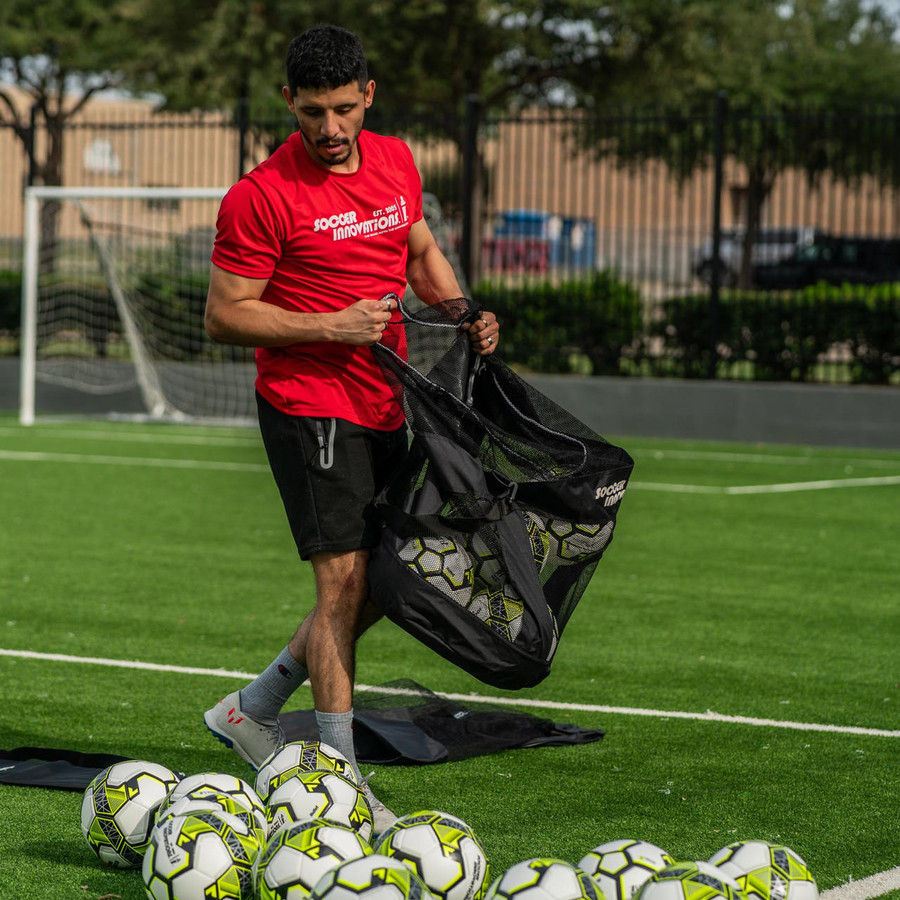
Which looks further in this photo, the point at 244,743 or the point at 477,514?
the point at 244,743

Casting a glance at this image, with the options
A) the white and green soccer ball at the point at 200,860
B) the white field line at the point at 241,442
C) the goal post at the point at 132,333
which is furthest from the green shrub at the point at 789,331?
the white and green soccer ball at the point at 200,860

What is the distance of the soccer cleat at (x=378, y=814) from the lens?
408 cm

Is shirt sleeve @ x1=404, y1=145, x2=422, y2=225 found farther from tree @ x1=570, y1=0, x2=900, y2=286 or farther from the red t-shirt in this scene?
tree @ x1=570, y1=0, x2=900, y2=286

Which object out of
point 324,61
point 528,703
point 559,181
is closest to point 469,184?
point 559,181

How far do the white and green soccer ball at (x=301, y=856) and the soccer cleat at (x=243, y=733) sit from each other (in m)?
1.22

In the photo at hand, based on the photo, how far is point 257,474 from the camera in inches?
521

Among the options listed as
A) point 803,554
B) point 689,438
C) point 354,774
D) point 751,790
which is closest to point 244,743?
point 354,774

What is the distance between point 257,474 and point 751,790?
359 inches

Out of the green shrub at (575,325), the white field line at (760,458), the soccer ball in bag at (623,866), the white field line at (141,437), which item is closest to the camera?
the soccer ball in bag at (623,866)

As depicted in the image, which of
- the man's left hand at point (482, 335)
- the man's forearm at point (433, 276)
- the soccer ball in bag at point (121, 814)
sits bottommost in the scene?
the soccer ball in bag at point (121, 814)

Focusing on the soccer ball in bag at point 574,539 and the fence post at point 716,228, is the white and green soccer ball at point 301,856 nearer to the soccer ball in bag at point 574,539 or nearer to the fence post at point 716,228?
the soccer ball in bag at point 574,539

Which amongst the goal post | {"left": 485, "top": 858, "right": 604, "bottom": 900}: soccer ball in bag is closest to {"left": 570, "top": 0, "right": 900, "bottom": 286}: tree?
the goal post

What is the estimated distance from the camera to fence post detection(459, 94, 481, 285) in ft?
60.6

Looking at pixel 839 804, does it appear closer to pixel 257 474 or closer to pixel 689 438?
pixel 257 474
